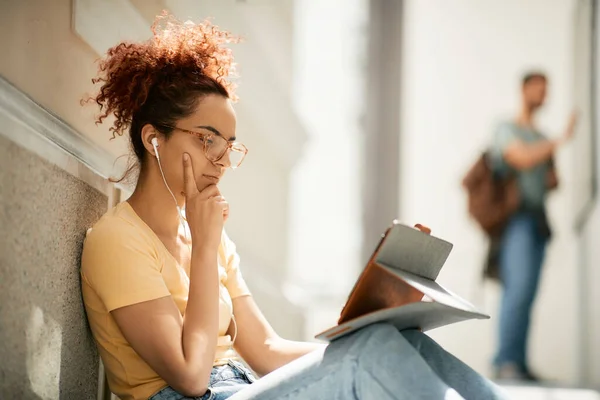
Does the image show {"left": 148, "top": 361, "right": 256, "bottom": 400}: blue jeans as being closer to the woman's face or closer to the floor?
the woman's face

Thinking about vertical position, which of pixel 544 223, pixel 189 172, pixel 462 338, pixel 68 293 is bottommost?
pixel 462 338

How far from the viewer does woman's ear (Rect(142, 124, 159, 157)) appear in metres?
1.68

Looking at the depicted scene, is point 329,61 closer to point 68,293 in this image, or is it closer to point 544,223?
point 544,223

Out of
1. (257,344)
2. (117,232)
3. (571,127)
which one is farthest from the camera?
(571,127)

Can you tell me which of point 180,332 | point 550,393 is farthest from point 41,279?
point 550,393

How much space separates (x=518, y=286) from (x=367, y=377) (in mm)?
4195

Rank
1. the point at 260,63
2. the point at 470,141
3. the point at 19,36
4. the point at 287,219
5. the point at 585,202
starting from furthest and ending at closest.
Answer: the point at 470,141
the point at 585,202
the point at 287,219
the point at 260,63
the point at 19,36

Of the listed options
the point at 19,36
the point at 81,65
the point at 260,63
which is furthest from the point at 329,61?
the point at 19,36

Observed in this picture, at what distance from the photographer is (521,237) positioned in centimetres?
529

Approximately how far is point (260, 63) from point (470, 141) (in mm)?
2244

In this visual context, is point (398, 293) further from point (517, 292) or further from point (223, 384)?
point (517, 292)

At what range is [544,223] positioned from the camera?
5309mm

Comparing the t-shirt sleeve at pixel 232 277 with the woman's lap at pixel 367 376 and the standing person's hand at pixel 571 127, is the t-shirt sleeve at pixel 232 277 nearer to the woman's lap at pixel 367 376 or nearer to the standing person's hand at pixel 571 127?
the woman's lap at pixel 367 376

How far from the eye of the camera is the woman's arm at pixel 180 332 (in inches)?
56.7
